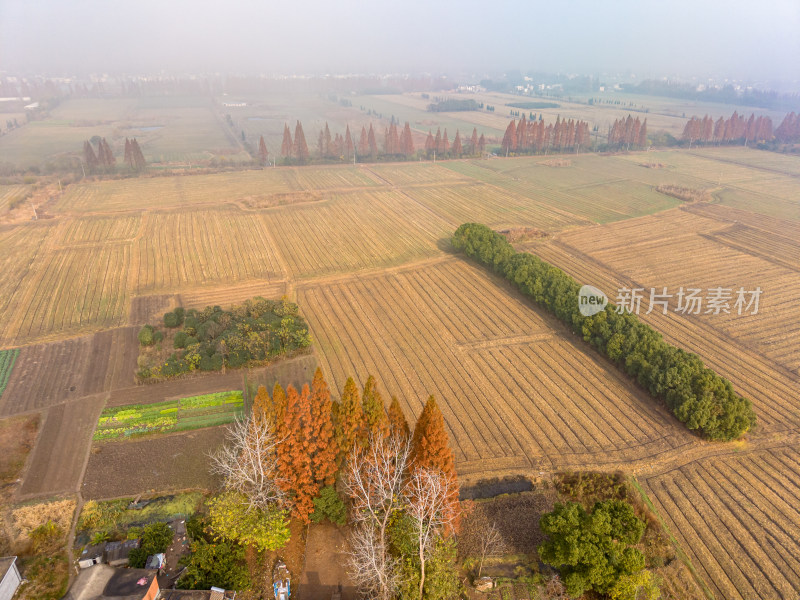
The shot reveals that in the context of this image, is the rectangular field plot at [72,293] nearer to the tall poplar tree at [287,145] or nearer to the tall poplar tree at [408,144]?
the tall poplar tree at [287,145]

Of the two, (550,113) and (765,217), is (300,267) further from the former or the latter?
(550,113)

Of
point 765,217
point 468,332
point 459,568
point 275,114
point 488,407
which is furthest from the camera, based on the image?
point 275,114

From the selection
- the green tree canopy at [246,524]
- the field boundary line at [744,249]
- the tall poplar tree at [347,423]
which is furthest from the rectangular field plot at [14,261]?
the field boundary line at [744,249]

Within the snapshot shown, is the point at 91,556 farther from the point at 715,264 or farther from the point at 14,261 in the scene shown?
the point at 715,264

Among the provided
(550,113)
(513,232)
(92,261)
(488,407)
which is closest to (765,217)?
(513,232)

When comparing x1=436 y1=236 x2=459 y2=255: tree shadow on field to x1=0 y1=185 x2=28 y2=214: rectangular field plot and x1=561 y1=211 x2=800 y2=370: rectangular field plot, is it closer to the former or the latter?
x1=561 y1=211 x2=800 y2=370: rectangular field plot
